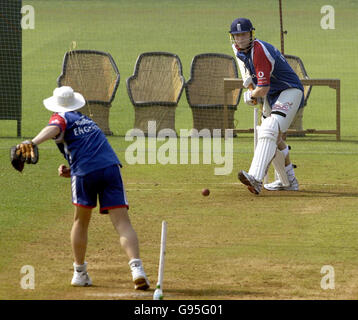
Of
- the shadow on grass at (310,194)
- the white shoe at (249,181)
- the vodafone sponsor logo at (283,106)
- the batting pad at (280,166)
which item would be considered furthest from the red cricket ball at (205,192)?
the vodafone sponsor logo at (283,106)

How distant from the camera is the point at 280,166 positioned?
14766 millimetres

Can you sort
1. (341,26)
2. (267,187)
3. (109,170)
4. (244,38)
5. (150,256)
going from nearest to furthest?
(109,170)
(150,256)
(244,38)
(267,187)
(341,26)

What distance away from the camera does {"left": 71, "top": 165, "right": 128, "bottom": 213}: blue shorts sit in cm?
932

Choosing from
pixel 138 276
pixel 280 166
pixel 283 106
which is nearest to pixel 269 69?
pixel 283 106

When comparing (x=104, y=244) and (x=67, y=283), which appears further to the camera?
(x=104, y=244)

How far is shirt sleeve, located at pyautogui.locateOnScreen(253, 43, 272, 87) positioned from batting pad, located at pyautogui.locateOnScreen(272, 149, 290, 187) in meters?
1.31

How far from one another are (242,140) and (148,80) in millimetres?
2717

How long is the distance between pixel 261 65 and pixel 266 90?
35cm

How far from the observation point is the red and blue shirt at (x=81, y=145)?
9.32 m

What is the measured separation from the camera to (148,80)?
22.8 meters

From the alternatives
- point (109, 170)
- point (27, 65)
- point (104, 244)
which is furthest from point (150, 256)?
point (27, 65)

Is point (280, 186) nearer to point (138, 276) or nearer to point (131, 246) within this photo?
point (131, 246)

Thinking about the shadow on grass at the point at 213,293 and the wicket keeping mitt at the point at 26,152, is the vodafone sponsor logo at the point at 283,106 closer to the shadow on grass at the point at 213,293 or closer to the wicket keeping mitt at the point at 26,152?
the shadow on grass at the point at 213,293
